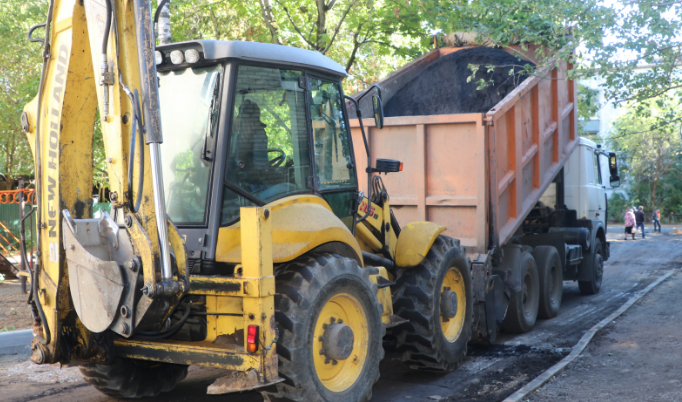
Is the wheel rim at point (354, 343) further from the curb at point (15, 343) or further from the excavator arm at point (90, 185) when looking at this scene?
the curb at point (15, 343)

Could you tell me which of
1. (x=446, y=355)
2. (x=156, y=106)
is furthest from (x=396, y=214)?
(x=156, y=106)

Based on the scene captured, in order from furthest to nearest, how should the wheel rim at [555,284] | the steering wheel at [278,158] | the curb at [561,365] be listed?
the wheel rim at [555,284], the curb at [561,365], the steering wheel at [278,158]

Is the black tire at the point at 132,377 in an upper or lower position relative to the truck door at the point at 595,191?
lower

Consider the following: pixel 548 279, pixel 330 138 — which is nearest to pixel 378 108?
pixel 330 138

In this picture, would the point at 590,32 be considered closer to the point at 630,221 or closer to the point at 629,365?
the point at 629,365

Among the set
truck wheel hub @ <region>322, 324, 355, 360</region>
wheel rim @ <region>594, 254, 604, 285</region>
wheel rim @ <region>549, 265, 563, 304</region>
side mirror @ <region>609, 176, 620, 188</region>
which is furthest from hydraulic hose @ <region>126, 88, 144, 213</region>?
side mirror @ <region>609, 176, 620, 188</region>

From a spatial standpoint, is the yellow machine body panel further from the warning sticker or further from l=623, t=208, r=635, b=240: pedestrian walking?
l=623, t=208, r=635, b=240: pedestrian walking

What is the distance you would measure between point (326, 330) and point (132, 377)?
1.72 metres

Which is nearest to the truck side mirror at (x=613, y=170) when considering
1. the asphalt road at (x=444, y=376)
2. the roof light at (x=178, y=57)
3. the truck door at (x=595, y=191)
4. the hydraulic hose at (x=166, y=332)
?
the truck door at (x=595, y=191)

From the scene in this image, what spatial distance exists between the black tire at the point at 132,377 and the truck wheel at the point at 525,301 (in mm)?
4022

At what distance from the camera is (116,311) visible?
351cm

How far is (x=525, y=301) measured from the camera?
314 inches

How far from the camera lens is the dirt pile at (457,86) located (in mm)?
8242

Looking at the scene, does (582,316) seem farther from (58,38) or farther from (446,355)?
(58,38)
